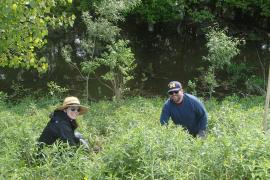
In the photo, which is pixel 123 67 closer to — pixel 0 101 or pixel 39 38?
pixel 0 101

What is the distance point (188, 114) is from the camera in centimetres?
854

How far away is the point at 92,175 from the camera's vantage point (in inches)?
215

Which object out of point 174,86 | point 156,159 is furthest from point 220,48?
point 156,159

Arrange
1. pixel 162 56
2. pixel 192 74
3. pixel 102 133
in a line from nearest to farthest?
pixel 102 133 < pixel 192 74 < pixel 162 56

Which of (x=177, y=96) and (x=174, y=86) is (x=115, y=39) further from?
(x=174, y=86)

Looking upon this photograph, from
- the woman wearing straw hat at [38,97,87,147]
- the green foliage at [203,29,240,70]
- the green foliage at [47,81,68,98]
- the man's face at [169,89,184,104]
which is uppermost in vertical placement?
the green foliage at [203,29,240,70]

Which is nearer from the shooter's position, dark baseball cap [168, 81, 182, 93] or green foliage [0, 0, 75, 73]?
green foliage [0, 0, 75, 73]

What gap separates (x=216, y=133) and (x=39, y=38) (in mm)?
3484

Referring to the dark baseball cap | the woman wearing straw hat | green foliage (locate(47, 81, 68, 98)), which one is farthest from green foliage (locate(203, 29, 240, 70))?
the woman wearing straw hat

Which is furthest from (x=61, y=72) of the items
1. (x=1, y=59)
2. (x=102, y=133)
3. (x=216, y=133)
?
(x=216, y=133)

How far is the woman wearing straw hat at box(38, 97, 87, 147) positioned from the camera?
287 inches

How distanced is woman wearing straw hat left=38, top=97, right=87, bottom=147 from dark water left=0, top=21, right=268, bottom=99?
1199cm

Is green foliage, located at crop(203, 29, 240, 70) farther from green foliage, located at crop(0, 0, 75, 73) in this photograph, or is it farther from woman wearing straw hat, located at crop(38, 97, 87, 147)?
woman wearing straw hat, located at crop(38, 97, 87, 147)

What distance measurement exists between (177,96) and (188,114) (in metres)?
0.37
